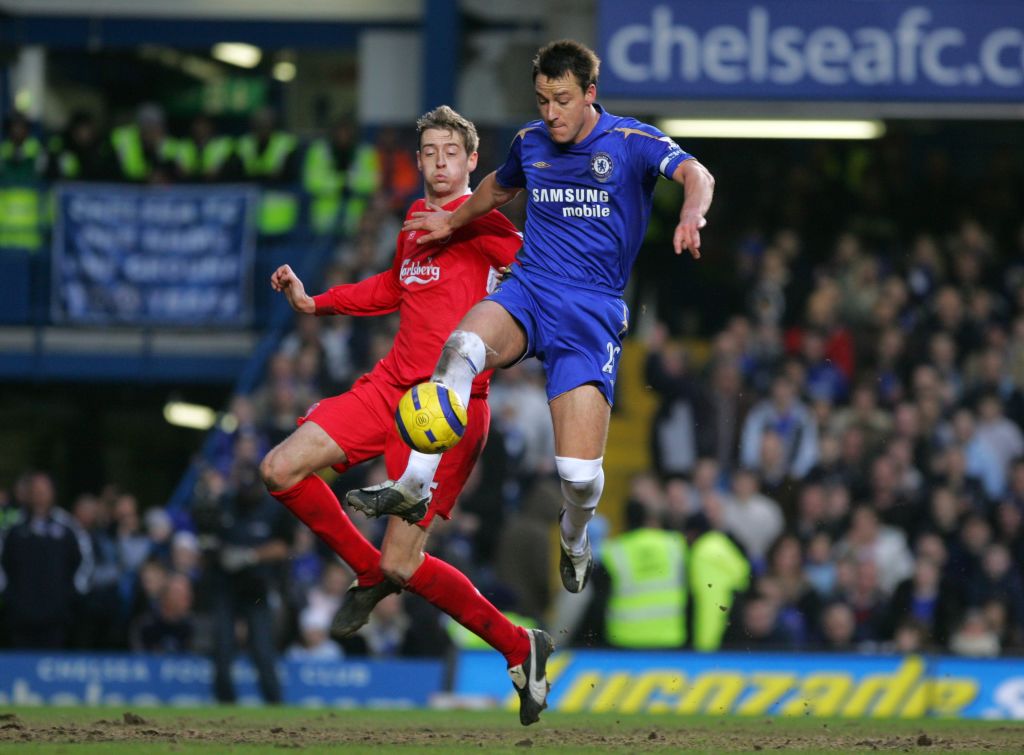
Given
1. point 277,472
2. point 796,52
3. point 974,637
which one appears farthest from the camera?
point 796,52

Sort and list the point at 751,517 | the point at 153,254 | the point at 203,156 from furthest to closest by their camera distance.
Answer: the point at 203,156 → the point at 153,254 → the point at 751,517

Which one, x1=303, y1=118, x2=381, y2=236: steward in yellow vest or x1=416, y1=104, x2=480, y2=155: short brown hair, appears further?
x1=303, y1=118, x2=381, y2=236: steward in yellow vest

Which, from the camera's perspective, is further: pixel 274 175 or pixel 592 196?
pixel 274 175

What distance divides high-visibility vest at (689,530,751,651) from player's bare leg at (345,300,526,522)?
5.91 m

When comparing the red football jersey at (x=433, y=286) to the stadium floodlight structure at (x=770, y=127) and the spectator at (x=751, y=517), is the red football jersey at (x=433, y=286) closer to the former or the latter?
the spectator at (x=751, y=517)

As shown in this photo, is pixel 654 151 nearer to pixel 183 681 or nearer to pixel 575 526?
pixel 575 526

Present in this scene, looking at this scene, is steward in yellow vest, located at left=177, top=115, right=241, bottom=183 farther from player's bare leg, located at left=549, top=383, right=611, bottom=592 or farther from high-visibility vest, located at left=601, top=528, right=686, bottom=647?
player's bare leg, located at left=549, top=383, right=611, bottom=592

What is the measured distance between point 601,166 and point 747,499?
22.9 feet

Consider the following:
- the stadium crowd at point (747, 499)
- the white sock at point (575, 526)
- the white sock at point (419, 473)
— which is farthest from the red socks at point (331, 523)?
the stadium crowd at point (747, 499)

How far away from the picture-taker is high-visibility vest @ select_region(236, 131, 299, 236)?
62.0 ft

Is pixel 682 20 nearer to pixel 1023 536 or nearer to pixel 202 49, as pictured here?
pixel 1023 536

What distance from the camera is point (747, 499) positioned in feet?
47.9

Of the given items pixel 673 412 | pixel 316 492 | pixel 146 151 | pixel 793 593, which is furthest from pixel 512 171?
pixel 146 151

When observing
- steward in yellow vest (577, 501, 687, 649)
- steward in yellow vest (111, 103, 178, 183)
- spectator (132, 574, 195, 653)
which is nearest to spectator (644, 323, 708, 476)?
steward in yellow vest (577, 501, 687, 649)
